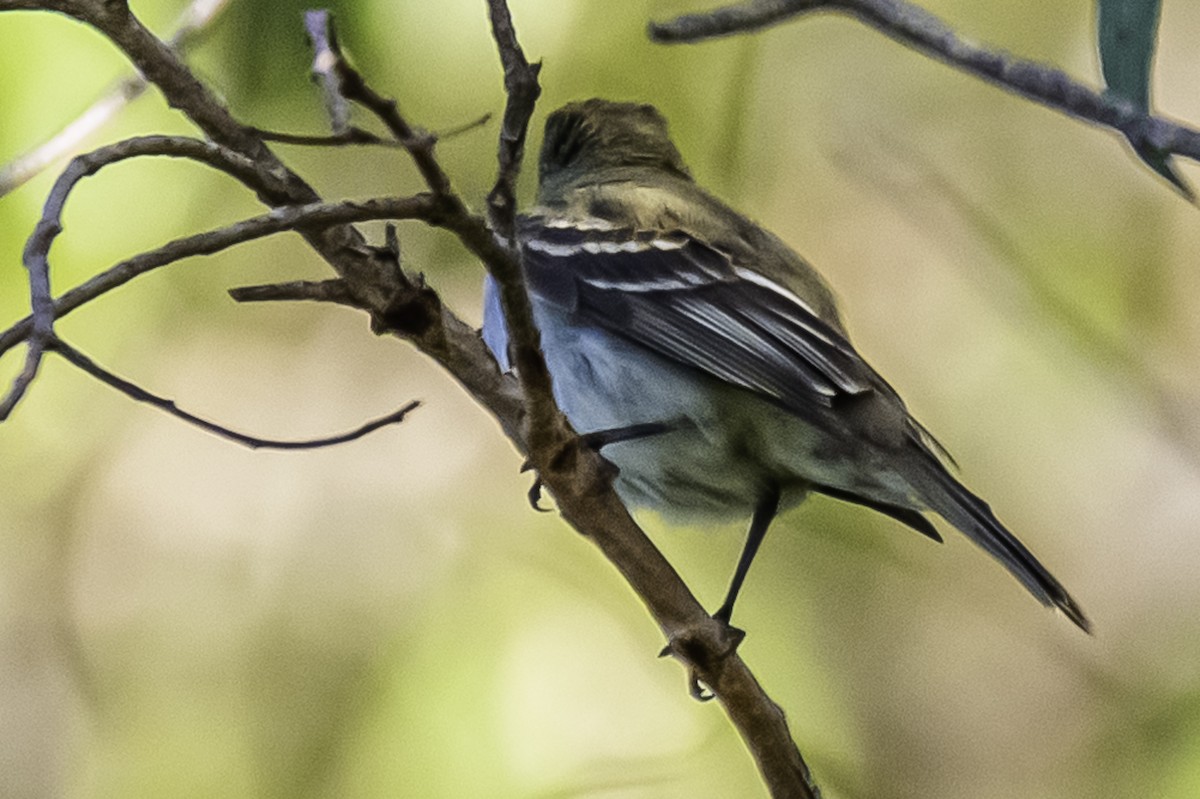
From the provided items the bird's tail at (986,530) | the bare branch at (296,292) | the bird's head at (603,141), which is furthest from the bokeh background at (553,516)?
the bare branch at (296,292)

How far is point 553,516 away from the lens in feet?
17.0

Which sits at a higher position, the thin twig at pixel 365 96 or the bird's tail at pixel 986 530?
the thin twig at pixel 365 96

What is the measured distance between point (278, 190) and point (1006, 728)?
3802 millimetres

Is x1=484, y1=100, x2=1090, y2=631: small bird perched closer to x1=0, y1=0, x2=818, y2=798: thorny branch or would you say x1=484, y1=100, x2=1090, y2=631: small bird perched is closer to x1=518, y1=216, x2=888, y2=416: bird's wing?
x1=518, y1=216, x2=888, y2=416: bird's wing

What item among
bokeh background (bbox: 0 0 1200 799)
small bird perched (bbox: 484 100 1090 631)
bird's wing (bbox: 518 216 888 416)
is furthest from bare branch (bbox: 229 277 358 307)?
bokeh background (bbox: 0 0 1200 799)

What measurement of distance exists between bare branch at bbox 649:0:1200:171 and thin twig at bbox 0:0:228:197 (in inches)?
41.2

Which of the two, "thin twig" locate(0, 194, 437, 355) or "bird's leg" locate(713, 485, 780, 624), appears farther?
"bird's leg" locate(713, 485, 780, 624)

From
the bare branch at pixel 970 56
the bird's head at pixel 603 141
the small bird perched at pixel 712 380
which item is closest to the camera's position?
the bare branch at pixel 970 56

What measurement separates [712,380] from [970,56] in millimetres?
1442

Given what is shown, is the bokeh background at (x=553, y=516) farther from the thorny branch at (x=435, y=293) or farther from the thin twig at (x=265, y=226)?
the thin twig at (x=265, y=226)

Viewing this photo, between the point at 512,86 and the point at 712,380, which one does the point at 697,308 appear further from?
the point at 512,86

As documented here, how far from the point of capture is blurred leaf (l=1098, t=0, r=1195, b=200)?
69.6 inches

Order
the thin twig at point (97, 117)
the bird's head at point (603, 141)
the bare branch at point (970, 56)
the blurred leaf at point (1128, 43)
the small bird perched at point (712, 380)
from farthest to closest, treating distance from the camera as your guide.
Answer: the bird's head at point (603, 141), the small bird perched at point (712, 380), the thin twig at point (97, 117), the blurred leaf at point (1128, 43), the bare branch at point (970, 56)

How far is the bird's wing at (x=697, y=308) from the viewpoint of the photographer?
117 inches
